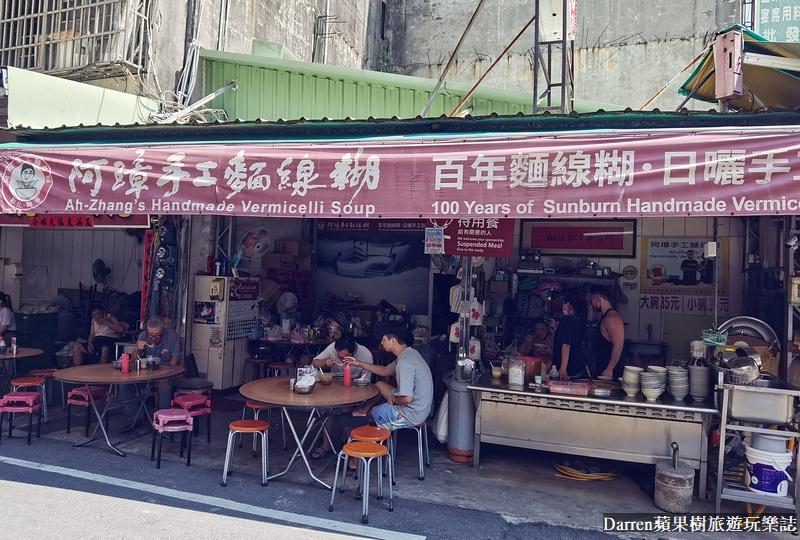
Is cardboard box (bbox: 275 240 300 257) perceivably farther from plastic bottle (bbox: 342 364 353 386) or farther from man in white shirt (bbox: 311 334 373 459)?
plastic bottle (bbox: 342 364 353 386)

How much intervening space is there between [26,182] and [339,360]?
401 centimetres

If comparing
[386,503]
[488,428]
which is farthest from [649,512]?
→ [386,503]

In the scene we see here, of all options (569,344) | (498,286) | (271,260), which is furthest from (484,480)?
(271,260)

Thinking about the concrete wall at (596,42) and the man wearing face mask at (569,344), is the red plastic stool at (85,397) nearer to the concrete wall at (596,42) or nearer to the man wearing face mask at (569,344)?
the man wearing face mask at (569,344)

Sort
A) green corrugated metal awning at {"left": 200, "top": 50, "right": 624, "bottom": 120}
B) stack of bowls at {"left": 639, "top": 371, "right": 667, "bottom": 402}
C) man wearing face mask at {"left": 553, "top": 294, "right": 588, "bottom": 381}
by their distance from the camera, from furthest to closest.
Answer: green corrugated metal awning at {"left": 200, "top": 50, "right": 624, "bottom": 120}, man wearing face mask at {"left": 553, "top": 294, "right": 588, "bottom": 381}, stack of bowls at {"left": 639, "top": 371, "right": 667, "bottom": 402}

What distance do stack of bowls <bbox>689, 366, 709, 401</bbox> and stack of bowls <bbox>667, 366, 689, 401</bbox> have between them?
6 cm

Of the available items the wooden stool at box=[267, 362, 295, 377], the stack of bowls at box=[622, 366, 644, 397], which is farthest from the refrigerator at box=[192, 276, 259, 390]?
the stack of bowls at box=[622, 366, 644, 397]

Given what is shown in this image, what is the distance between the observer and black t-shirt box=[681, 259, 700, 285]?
8852 mm

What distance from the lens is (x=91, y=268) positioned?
36.0 feet

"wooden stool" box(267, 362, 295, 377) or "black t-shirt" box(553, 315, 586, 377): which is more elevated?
"black t-shirt" box(553, 315, 586, 377)

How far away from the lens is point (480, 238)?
21.7 feet

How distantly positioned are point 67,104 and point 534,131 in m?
6.46

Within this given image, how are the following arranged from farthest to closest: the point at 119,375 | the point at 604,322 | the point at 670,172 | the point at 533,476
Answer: the point at 604,322
the point at 119,375
the point at 533,476
the point at 670,172

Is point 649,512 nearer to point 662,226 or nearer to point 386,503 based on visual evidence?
point 386,503
